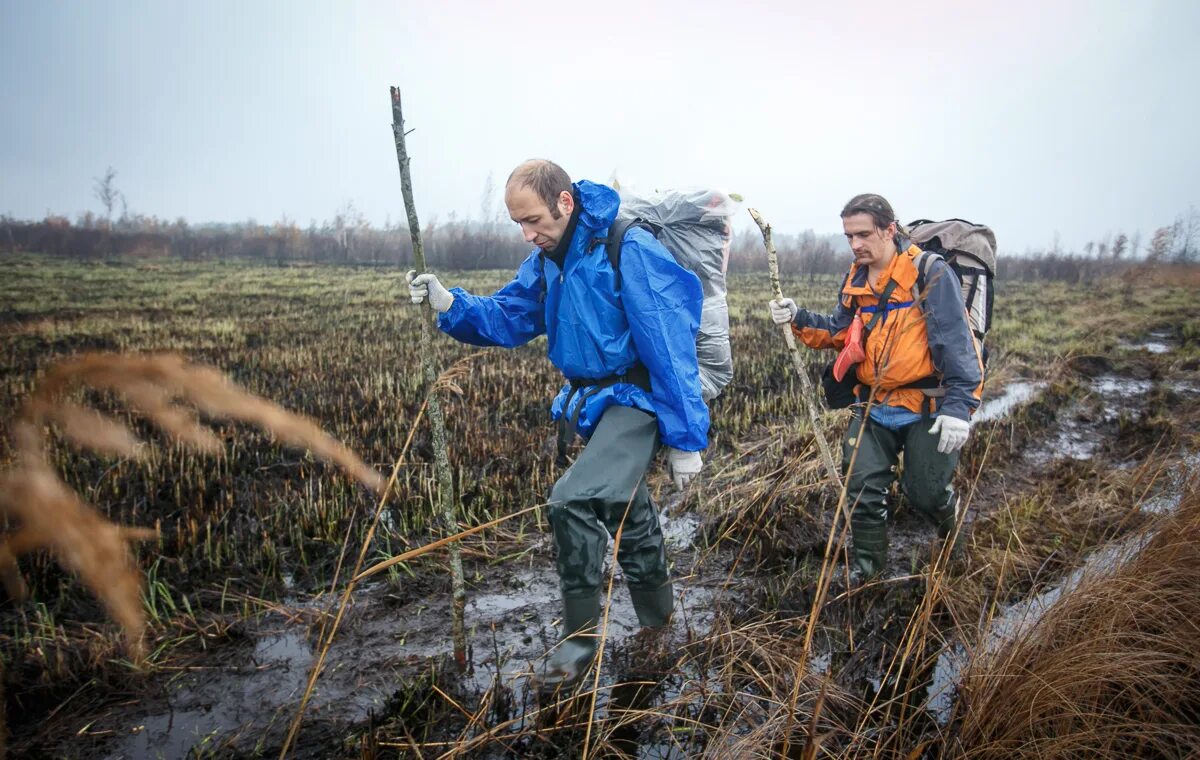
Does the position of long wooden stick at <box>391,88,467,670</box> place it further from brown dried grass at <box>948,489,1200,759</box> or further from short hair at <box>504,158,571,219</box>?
brown dried grass at <box>948,489,1200,759</box>

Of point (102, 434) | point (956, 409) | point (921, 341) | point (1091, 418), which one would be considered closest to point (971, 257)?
point (921, 341)

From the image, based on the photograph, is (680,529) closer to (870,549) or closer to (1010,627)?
(870,549)

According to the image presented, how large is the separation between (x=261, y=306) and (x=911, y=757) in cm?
1674

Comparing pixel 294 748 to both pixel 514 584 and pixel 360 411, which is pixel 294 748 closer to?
pixel 514 584

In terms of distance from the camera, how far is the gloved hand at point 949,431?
10.3 ft

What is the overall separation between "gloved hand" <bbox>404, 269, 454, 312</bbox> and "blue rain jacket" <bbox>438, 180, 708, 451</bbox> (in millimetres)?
432

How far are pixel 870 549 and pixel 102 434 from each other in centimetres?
356

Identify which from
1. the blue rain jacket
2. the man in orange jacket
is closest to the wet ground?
the man in orange jacket

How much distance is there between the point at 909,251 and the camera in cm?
327

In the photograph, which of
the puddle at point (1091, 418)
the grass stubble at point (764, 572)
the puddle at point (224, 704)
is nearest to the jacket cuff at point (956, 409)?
the grass stubble at point (764, 572)

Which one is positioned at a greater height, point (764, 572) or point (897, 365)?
point (897, 365)

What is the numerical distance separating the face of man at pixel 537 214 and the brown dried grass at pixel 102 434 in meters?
1.97

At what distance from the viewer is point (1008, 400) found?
8.01 metres

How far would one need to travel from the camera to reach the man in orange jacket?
10.4ft
